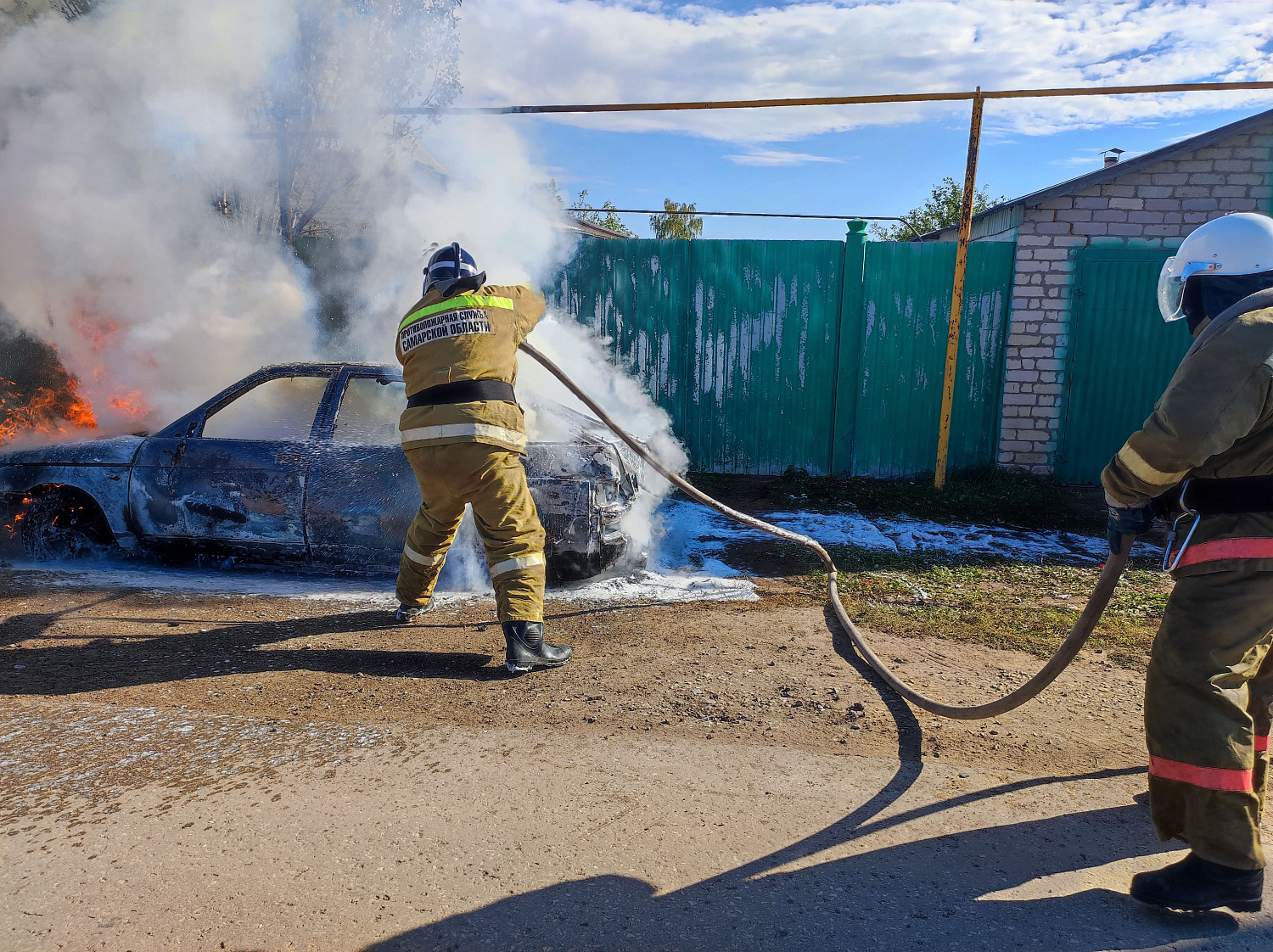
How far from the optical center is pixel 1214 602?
2154 mm

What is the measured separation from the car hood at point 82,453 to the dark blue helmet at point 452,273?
8.41 ft

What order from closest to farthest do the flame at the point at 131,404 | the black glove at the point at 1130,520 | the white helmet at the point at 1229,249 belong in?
the white helmet at the point at 1229,249 < the black glove at the point at 1130,520 < the flame at the point at 131,404

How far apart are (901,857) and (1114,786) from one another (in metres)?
0.96

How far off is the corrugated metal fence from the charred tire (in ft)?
16.4

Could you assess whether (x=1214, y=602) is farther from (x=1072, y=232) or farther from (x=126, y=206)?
(x=126, y=206)

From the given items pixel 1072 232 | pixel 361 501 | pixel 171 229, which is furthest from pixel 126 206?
pixel 1072 232

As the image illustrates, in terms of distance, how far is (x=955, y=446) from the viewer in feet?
28.5

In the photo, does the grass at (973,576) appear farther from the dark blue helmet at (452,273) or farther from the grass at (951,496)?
the dark blue helmet at (452,273)

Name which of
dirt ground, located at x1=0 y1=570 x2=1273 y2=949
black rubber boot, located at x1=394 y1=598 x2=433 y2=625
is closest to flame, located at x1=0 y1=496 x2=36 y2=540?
dirt ground, located at x1=0 y1=570 x2=1273 y2=949

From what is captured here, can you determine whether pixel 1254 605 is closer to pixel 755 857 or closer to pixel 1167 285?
pixel 1167 285

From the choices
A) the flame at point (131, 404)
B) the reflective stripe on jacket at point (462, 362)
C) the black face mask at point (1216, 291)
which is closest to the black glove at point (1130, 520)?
the black face mask at point (1216, 291)

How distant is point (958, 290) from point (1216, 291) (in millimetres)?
5581

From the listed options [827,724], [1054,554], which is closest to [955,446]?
[1054,554]

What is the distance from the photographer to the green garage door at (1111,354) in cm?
821
